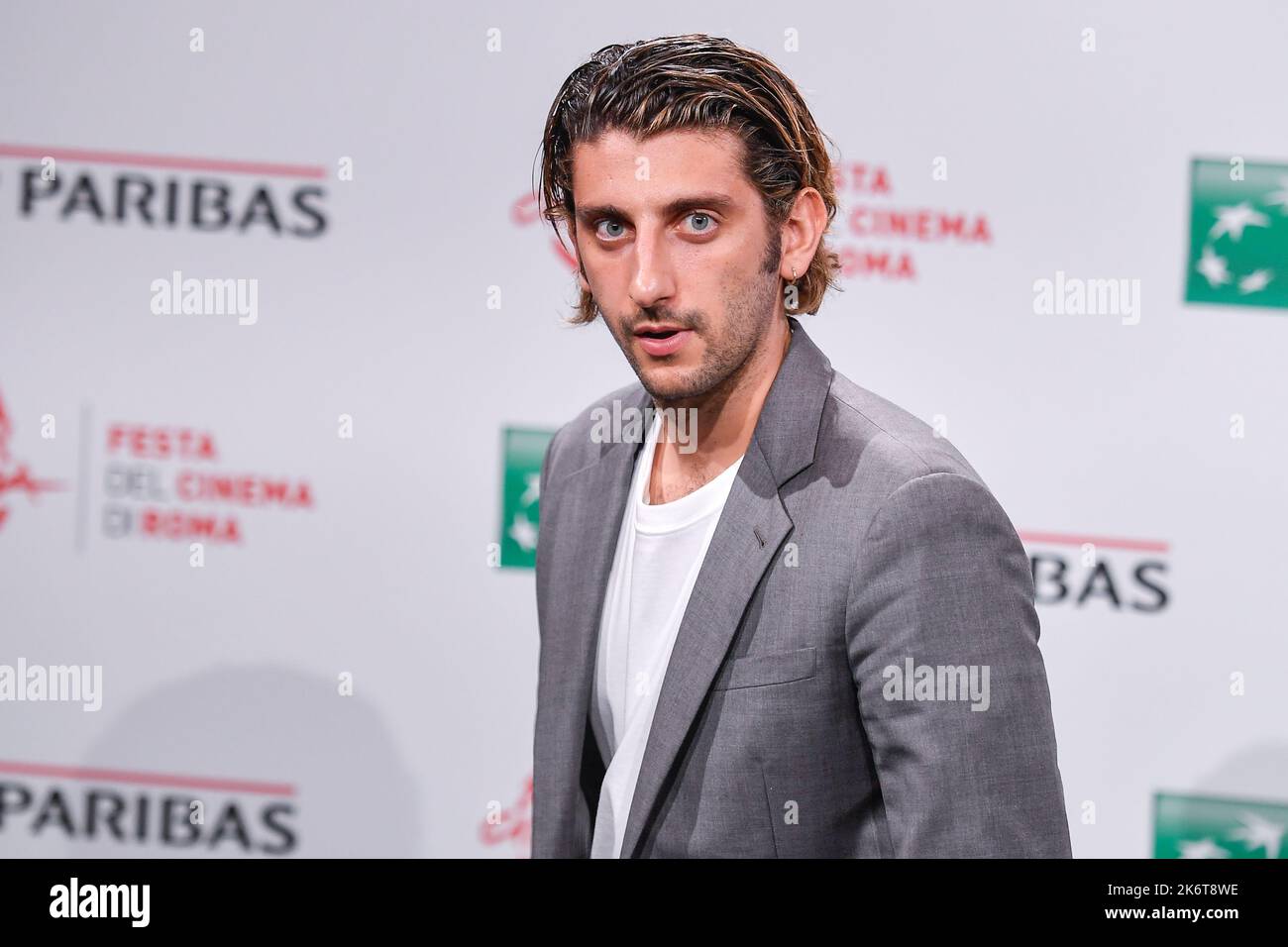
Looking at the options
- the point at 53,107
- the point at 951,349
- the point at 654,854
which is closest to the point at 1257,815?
the point at 951,349

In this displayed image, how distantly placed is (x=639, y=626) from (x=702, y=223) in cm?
62

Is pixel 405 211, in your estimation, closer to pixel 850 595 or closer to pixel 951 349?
pixel 951 349

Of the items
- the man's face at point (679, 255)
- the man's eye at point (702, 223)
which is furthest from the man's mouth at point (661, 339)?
the man's eye at point (702, 223)

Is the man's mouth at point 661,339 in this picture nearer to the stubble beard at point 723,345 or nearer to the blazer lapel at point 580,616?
the stubble beard at point 723,345

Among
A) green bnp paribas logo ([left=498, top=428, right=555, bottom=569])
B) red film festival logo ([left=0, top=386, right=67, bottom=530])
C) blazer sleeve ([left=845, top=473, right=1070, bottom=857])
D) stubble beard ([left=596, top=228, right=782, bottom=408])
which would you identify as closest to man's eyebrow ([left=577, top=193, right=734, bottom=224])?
stubble beard ([left=596, top=228, right=782, bottom=408])

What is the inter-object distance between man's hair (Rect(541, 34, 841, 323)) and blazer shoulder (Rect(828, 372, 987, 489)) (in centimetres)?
26

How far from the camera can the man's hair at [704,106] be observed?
1.71 metres

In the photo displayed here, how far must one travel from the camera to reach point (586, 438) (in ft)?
6.75

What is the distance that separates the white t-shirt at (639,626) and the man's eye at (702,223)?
0.35 meters

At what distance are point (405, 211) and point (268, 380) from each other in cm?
55

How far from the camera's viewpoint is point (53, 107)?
294 cm

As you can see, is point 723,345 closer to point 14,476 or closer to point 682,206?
point 682,206

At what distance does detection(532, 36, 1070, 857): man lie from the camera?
4.77 feet

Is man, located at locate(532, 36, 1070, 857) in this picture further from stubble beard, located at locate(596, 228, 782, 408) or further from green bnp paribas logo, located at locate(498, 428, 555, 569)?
green bnp paribas logo, located at locate(498, 428, 555, 569)
